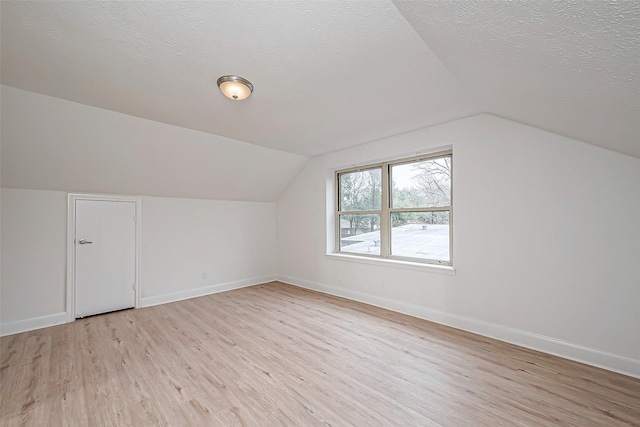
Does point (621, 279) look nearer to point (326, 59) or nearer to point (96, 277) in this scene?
point (326, 59)

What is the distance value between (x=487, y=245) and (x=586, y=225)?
0.80 meters

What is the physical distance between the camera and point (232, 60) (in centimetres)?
199

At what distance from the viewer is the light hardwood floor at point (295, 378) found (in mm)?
1768

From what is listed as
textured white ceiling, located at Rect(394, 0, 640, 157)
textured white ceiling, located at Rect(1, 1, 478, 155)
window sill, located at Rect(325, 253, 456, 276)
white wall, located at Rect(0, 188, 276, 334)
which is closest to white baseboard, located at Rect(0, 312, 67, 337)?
white wall, located at Rect(0, 188, 276, 334)

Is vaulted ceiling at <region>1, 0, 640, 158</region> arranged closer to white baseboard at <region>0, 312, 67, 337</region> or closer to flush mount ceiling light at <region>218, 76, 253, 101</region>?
flush mount ceiling light at <region>218, 76, 253, 101</region>

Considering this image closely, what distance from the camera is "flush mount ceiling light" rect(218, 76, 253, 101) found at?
87.4 inches

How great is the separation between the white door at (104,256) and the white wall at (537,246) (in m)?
3.77

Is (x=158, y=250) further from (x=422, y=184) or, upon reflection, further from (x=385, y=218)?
(x=422, y=184)

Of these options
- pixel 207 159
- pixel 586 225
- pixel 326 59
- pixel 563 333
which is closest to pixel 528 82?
pixel 326 59

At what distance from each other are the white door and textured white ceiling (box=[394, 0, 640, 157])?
14.0 ft

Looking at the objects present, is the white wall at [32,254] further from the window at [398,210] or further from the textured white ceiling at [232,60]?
the window at [398,210]

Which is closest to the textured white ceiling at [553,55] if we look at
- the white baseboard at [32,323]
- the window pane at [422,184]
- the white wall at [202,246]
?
the window pane at [422,184]

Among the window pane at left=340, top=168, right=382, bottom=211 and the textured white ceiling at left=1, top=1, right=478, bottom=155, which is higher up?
the textured white ceiling at left=1, top=1, right=478, bottom=155

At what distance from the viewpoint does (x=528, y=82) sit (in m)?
1.71
